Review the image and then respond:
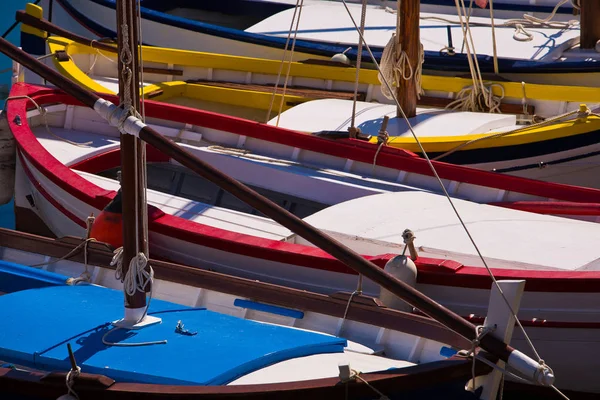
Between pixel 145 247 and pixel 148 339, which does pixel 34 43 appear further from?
pixel 148 339

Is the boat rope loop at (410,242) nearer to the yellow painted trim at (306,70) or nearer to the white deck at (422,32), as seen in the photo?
the yellow painted trim at (306,70)

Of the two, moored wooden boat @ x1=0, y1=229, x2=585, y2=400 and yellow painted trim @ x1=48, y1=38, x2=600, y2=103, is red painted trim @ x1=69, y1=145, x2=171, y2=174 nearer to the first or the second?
moored wooden boat @ x1=0, y1=229, x2=585, y2=400

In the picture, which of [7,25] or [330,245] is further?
[7,25]

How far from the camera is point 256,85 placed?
33.4ft

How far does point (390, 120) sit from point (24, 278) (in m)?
4.31

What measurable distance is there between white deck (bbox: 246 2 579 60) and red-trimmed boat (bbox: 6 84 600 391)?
3.25 metres

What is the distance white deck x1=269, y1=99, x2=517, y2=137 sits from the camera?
8.70 metres

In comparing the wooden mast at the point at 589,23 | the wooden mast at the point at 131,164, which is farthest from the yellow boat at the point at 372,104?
the wooden mast at the point at 131,164

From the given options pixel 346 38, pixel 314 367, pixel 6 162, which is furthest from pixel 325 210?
pixel 346 38

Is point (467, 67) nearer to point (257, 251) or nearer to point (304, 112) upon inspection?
point (304, 112)

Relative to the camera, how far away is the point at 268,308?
542 cm

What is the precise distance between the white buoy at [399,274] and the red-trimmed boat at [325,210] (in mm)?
173

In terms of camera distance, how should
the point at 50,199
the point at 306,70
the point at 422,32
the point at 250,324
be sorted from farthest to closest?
the point at 422,32 → the point at 306,70 → the point at 50,199 → the point at 250,324

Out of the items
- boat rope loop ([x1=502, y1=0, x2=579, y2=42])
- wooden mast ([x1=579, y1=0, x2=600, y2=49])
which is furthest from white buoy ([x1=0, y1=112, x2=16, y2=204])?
boat rope loop ([x1=502, y1=0, x2=579, y2=42])
